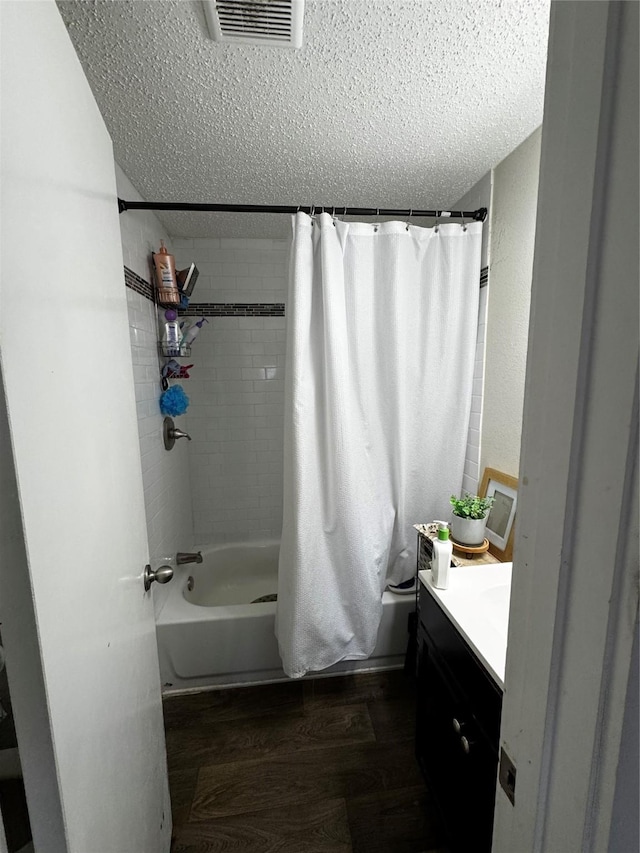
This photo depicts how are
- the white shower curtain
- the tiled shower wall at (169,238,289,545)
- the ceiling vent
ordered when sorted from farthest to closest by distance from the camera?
the tiled shower wall at (169,238,289,545) → the white shower curtain → the ceiling vent

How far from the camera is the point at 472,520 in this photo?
1389mm

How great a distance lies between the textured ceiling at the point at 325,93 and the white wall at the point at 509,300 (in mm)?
105

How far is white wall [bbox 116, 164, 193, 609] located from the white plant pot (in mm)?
1323

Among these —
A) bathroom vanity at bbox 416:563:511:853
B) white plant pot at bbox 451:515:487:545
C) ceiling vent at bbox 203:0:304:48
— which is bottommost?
bathroom vanity at bbox 416:563:511:853

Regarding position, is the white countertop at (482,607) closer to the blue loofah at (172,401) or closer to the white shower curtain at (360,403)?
the white shower curtain at (360,403)

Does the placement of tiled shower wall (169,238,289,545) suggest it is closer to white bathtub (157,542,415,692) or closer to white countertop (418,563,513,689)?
white bathtub (157,542,415,692)

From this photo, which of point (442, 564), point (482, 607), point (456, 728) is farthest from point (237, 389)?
point (456, 728)

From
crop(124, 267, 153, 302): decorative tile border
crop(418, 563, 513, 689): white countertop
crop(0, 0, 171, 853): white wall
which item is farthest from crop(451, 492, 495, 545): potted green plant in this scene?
crop(124, 267, 153, 302): decorative tile border

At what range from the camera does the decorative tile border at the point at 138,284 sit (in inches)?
60.6

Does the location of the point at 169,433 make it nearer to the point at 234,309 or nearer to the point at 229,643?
the point at 234,309

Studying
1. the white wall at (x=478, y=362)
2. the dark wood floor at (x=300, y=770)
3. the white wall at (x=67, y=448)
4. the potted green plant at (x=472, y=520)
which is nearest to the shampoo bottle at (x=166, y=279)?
the white wall at (x=67, y=448)

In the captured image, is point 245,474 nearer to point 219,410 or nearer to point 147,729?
point 219,410

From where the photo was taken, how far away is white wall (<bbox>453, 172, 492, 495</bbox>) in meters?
1.62

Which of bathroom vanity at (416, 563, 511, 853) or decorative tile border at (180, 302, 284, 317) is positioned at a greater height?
decorative tile border at (180, 302, 284, 317)
